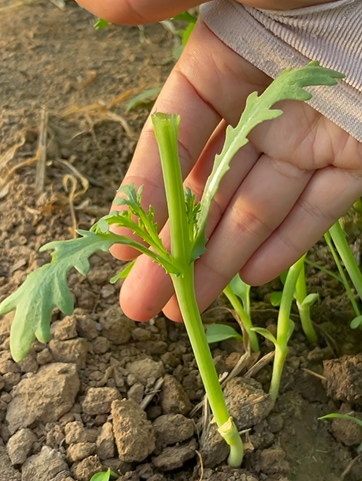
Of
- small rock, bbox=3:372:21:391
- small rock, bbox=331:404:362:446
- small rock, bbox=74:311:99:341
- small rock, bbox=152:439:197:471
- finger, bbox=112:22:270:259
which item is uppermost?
finger, bbox=112:22:270:259

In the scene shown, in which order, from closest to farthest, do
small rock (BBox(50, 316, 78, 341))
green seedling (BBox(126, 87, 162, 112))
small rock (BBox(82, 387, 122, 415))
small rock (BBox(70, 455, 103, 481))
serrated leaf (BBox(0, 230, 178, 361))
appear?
serrated leaf (BBox(0, 230, 178, 361)) → small rock (BBox(70, 455, 103, 481)) → small rock (BBox(82, 387, 122, 415)) → small rock (BBox(50, 316, 78, 341)) → green seedling (BBox(126, 87, 162, 112))

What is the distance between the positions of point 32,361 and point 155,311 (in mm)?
311

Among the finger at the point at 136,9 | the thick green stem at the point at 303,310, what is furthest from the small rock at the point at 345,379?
the finger at the point at 136,9

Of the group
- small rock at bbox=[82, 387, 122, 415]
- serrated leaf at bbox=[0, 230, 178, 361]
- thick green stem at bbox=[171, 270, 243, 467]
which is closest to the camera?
serrated leaf at bbox=[0, 230, 178, 361]

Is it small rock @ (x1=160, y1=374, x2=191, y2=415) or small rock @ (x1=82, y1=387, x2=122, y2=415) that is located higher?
small rock @ (x1=160, y1=374, x2=191, y2=415)

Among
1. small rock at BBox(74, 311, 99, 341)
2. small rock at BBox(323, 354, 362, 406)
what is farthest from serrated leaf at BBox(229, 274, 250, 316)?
small rock at BBox(74, 311, 99, 341)

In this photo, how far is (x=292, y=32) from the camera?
1.35 m

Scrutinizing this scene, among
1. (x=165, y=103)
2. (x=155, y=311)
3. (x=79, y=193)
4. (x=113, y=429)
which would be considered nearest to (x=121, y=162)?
(x=79, y=193)

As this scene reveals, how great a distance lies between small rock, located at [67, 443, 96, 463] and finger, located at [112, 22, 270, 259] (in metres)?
0.50

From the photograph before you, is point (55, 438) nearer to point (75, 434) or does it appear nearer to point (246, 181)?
point (75, 434)

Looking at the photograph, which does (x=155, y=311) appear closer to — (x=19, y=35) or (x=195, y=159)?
(x=195, y=159)

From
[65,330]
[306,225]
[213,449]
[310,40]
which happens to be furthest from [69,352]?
[310,40]

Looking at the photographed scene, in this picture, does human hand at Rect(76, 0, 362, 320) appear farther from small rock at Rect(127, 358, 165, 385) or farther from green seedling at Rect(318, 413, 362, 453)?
green seedling at Rect(318, 413, 362, 453)

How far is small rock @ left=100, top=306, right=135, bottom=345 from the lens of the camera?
4.88 feet
